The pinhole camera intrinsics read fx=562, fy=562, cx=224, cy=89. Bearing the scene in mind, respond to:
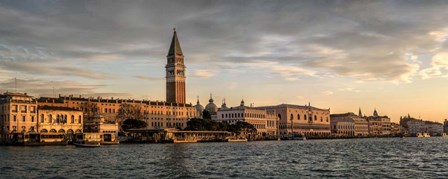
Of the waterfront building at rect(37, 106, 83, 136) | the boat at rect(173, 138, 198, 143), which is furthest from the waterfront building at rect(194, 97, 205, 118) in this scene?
the waterfront building at rect(37, 106, 83, 136)

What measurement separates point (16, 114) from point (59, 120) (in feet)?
30.8

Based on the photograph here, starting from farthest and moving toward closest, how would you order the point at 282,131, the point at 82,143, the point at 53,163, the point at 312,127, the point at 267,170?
the point at 312,127 → the point at 282,131 → the point at 82,143 → the point at 53,163 → the point at 267,170

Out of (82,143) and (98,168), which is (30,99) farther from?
(98,168)

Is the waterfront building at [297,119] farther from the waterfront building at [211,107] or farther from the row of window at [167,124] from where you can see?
the row of window at [167,124]

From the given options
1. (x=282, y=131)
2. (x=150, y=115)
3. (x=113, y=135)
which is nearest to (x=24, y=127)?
(x=113, y=135)

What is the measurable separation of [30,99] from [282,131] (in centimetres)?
9369

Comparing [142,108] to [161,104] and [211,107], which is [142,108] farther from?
[211,107]

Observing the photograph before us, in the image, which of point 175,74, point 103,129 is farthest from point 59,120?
point 175,74

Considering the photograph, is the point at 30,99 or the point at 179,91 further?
the point at 179,91

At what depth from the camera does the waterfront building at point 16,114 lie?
97.9 m

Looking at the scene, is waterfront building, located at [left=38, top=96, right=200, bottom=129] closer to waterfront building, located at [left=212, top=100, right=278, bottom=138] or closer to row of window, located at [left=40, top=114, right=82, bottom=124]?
row of window, located at [left=40, top=114, right=82, bottom=124]

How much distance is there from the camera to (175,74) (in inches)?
6663

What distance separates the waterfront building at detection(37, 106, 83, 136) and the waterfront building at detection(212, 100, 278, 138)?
55.4m

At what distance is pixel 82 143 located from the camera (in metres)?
87.1
